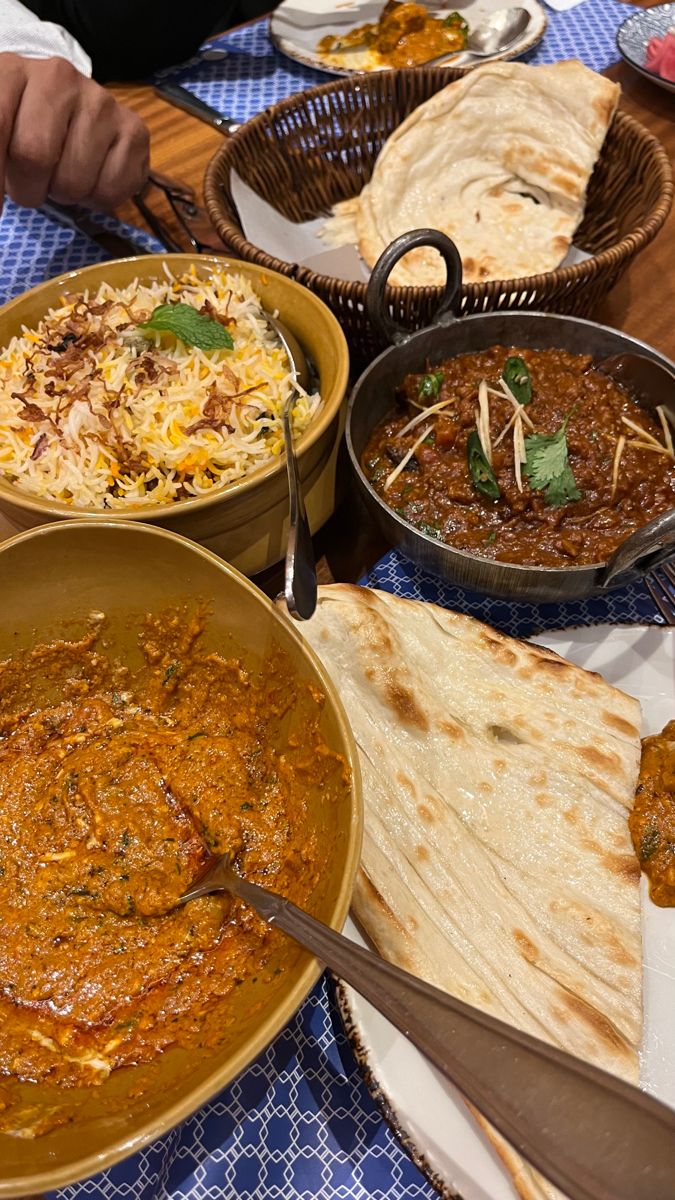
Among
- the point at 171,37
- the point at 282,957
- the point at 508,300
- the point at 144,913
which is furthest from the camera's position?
the point at 171,37

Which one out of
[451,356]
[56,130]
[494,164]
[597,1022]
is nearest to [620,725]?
[597,1022]

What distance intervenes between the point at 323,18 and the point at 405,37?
400mm

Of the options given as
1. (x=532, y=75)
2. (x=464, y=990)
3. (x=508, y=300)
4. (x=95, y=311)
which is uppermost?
(x=532, y=75)

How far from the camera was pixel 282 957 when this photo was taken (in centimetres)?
105

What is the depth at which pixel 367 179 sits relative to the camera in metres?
2.85

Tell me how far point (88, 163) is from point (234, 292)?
78cm

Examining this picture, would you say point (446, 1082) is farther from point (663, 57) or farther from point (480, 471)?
point (663, 57)

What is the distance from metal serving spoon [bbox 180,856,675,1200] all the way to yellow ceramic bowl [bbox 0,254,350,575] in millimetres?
984

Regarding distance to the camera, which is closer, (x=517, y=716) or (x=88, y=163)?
(x=517, y=716)

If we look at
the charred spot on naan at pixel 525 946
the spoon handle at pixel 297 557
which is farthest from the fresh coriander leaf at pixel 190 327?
the charred spot on naan at pixel 525 946

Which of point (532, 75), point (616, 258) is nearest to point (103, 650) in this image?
point (616, 258)

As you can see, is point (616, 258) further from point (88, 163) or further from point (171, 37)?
point (171, 37)

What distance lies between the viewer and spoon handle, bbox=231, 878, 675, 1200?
67cm

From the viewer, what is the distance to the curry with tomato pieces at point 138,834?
1106mm
